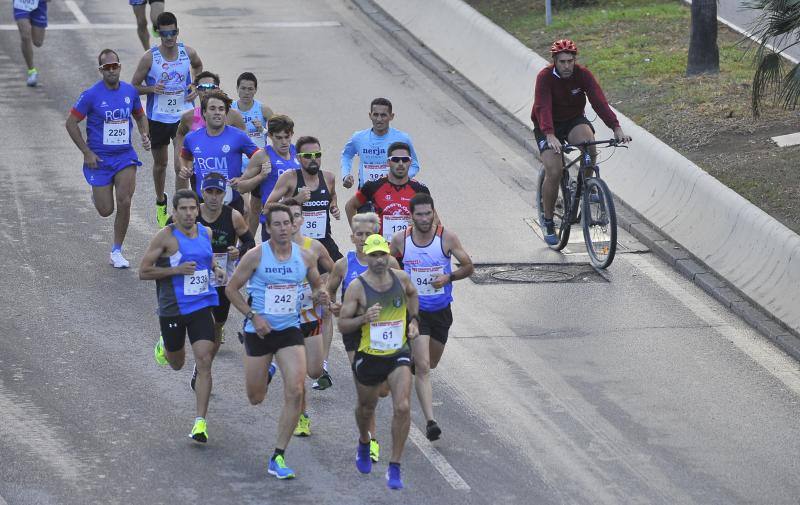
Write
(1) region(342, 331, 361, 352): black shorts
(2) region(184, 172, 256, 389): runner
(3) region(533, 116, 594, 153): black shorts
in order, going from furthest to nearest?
(3) region(533, 116, 594, 153): black shorts < (2) region(184, 172, 256, 389): runner < (1) region(342, 331, 361, 352): black shorts

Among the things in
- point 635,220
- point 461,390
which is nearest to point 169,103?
point 635,220

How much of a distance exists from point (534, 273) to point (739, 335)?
2.46 metres

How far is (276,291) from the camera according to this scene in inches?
432

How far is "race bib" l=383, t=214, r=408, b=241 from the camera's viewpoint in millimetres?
12823

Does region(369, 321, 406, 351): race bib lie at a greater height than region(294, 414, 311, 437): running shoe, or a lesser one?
greater

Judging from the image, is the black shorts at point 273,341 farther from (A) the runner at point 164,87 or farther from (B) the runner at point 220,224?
(A) the runner at point 164,87

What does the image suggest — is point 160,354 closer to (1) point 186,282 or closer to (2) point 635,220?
(1) point 186,282

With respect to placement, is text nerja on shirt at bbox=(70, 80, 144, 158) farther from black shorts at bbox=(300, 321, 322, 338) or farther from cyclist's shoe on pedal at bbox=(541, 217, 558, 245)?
black shorts at bbox=(300, 321, 322, 338)

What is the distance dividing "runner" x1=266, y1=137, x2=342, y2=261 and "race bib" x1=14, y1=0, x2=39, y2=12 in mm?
10391

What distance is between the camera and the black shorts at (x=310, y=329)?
11430 mm

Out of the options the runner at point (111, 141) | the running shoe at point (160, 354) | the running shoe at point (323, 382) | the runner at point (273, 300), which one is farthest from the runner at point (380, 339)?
the runner at point (111, 141)

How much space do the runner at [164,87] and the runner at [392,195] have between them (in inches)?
166

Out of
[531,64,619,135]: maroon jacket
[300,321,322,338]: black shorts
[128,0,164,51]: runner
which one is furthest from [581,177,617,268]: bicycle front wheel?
[128,0,164,51]: runner

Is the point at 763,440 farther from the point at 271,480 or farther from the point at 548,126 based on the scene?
the point at 548,126
